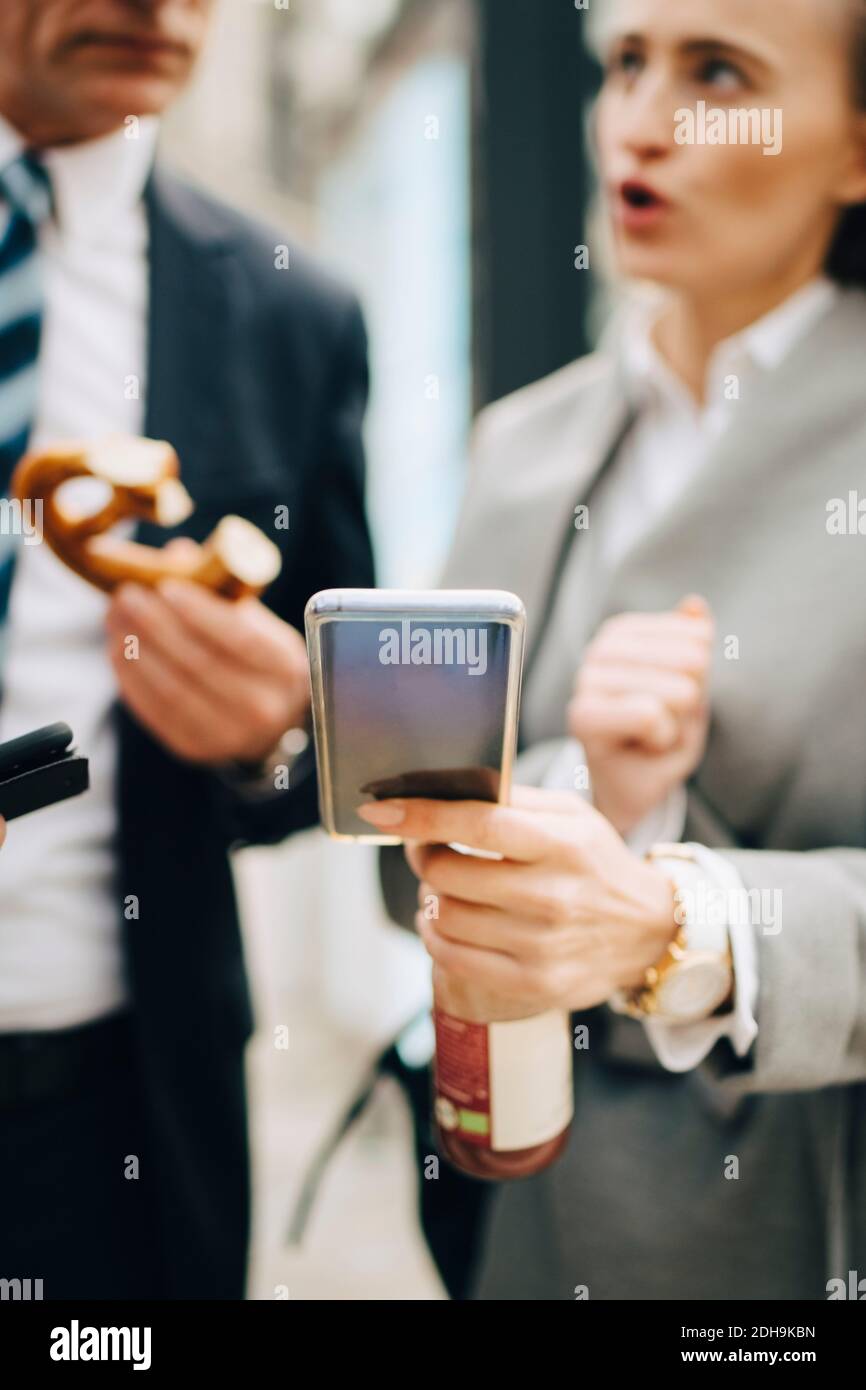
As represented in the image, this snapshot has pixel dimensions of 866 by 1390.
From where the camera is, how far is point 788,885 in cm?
59

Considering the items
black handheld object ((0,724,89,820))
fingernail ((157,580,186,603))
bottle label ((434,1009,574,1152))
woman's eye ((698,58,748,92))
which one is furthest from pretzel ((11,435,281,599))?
woman's eye ((698,58,748,92))

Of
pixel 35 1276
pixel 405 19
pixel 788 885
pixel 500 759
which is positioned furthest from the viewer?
pixel 405 19

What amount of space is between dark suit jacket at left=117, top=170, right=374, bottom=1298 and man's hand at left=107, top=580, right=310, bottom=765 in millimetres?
62

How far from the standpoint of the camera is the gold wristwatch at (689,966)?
0.56 meters

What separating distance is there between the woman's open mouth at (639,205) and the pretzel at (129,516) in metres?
0.31

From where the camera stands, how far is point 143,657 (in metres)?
0.68

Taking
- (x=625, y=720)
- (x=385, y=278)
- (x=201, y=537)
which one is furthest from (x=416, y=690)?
(x=385, y=278)

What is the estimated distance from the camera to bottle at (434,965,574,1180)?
0.56m

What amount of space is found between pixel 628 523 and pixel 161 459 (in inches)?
13.0

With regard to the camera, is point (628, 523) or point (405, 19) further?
point (405, 19)

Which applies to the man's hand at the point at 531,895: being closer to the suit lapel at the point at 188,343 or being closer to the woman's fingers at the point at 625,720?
the woman's fingers at the point at 625,720

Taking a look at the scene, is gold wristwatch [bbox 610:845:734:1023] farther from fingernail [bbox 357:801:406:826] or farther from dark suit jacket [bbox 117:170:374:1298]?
dark suit jacket [bbox 117:170:374:1298]
